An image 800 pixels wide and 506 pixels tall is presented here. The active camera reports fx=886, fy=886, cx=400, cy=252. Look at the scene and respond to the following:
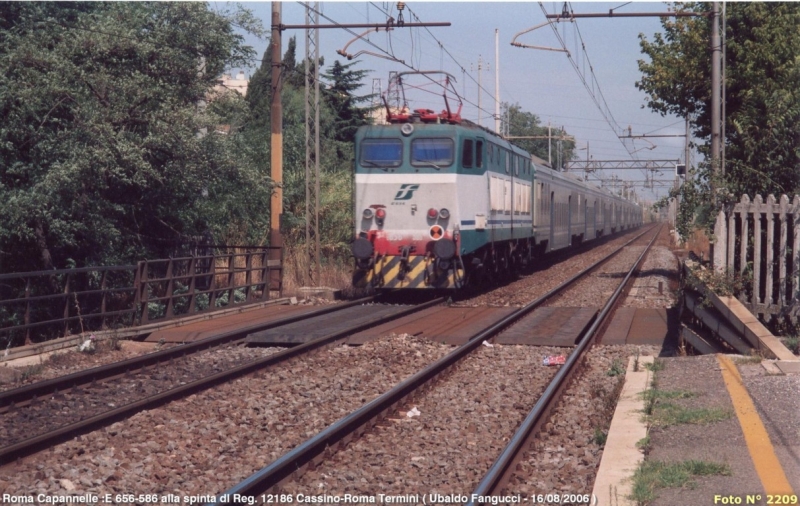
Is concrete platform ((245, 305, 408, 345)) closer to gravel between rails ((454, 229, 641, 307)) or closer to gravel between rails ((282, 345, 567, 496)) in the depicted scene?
gravel between rails ((454, 229, 641, 307))

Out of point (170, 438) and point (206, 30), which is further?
point (206, 30)

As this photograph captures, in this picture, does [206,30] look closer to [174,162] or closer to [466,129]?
[174,162]

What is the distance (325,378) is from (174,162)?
313 inches

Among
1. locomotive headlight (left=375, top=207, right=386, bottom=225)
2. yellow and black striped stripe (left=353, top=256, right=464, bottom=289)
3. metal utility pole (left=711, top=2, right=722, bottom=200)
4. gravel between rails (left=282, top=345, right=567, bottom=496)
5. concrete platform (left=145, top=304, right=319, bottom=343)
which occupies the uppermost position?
metal utility pole (left=711, top=2, right=722, bottom=200)

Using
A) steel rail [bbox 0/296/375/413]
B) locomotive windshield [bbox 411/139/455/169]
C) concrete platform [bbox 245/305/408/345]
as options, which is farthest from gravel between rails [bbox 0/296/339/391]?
locomotive windshield [bbox 411/139/455/169]

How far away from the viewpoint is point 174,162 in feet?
52.1

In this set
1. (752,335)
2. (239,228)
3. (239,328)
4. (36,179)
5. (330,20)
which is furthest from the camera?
(239,228)

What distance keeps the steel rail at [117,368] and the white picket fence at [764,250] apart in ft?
20.6

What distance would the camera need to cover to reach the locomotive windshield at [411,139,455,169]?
53.3 ft

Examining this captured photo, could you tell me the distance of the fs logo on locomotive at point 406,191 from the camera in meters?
16.3

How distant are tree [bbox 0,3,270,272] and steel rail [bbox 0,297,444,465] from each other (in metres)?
5.52

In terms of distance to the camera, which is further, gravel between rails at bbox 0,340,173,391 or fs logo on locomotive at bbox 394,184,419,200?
fs logo on locomotive at bbox 394,184,419,200

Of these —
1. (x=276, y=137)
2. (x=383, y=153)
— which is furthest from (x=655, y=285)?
(x=276, y=137)

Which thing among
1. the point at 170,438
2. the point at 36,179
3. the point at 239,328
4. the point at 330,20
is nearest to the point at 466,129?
the point at 330,20
